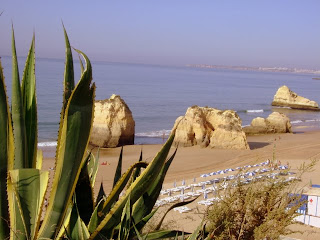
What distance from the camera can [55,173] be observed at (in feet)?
7.34

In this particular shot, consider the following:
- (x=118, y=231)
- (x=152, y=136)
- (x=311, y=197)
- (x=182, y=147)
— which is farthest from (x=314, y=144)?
(x=118, y=231)

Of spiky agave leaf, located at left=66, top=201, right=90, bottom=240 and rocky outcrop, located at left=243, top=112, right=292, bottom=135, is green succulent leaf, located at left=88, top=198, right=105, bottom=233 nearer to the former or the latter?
spiky agave leaf, located at left=66, top=201, right=90, bottom=240

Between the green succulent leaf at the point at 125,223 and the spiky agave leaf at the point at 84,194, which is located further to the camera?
the spiky agave leaf at the point at 84,194

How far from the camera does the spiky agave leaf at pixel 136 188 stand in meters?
2.37

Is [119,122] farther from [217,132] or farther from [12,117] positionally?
[12,117]

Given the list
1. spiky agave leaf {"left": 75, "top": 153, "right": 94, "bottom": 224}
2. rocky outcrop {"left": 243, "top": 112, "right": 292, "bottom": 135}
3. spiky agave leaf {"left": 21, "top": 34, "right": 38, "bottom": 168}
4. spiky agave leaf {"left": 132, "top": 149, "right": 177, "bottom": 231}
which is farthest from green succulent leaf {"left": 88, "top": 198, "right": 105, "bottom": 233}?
rocky outcrop {"left": 243, "top": 112, "right": 292, "bottom": 135}

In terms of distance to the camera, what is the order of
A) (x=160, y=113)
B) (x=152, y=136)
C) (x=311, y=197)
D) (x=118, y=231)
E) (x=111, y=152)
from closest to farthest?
(x=118, y=231) → (x=311, y=197) → (x=111, y=152) → (x=152, y=136) → (x=160, y=113)

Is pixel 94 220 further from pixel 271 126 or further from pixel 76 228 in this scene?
pixel 271 126

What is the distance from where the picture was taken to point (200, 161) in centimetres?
2020

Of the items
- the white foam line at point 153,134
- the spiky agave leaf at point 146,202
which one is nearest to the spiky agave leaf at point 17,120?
the spiky agave leaf at point 146,202

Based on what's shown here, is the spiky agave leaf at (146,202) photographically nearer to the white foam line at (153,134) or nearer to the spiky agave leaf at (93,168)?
the spiky agave leaf at (93,168)

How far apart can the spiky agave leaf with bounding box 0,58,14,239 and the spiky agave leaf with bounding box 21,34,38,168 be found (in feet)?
0.69

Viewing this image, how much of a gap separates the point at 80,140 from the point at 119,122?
22427 mm

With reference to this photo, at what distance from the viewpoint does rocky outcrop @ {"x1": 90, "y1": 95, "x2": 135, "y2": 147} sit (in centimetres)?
2427
